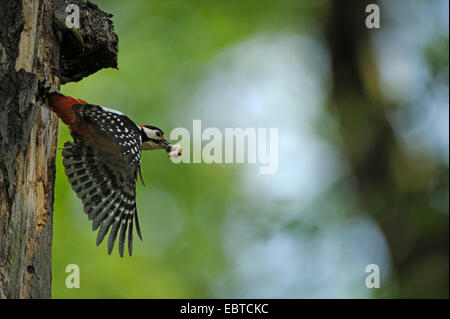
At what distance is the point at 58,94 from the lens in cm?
455

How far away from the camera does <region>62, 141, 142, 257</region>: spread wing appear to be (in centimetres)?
513

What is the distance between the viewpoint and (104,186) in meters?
5.32

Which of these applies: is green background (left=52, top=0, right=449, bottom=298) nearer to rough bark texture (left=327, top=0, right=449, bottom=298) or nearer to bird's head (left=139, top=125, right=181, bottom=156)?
rough bark texture (left=327, top=0, right=449, bottom=298)

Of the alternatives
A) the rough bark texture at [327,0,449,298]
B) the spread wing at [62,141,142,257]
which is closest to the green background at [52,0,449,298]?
the rough bark texture at [327,0,449,298]

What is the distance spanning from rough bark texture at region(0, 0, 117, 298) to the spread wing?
51 cm

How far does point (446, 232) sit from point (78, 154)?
4909mm

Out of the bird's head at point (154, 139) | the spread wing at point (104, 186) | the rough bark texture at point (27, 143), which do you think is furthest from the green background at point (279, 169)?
the rough bark texture at point (27, 143)

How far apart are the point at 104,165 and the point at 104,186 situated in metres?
0.18

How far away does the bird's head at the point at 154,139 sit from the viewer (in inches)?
237

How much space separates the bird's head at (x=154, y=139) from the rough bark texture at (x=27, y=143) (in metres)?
1.31

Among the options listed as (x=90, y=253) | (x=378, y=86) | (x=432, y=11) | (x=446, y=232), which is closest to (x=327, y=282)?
(x=446, y=232)

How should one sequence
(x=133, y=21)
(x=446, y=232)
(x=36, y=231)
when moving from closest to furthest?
1. (x=36, y=231)
2. (x=446, y=232)
3. (x=133, y=21)

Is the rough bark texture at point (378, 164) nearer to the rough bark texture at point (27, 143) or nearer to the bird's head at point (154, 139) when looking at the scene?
the bird's head at point (154, 139)
